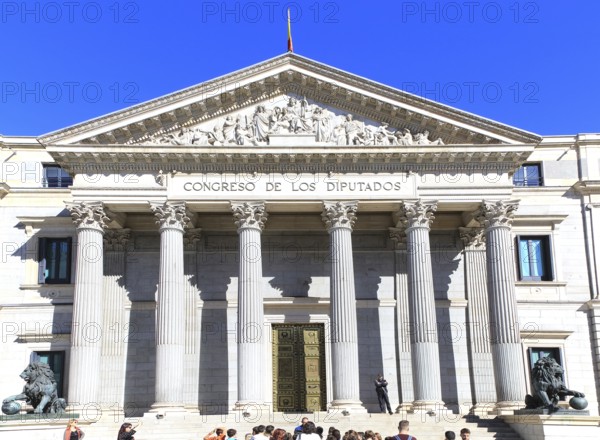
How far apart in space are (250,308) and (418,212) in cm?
892

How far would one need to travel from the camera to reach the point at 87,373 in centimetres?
3366

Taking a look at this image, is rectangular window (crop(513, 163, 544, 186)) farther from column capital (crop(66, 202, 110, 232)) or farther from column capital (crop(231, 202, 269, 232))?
column capital (crop(66, 202, 110, 232))

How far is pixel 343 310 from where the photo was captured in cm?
3444

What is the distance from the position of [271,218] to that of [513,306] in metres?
12.8

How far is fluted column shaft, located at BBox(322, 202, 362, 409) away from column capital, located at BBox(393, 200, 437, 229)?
2375 millimetres

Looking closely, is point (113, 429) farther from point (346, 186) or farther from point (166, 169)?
point (346, 186)

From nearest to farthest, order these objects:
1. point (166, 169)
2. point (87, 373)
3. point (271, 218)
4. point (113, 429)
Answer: point (113, 429)
point (87, 373)
point (166, 169)
point (271, 218)

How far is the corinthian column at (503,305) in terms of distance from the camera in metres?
34.0

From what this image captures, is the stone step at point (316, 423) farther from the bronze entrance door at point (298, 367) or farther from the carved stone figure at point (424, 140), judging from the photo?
the carved stone figure at point (424, 140)

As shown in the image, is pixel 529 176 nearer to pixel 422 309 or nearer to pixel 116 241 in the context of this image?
pixel 422 309

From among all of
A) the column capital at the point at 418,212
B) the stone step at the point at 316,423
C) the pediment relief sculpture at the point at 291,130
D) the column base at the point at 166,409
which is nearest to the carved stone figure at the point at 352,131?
the pediment relief sculpture at the point at 291,130

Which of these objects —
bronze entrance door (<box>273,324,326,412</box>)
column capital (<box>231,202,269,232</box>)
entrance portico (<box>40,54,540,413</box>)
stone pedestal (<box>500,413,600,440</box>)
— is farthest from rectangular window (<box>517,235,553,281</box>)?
column capital (<box>231,202,269,232</box>)

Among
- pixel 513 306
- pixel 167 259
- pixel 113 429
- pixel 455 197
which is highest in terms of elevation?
pixel 455 197

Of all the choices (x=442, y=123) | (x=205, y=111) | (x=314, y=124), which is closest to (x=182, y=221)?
(x=205, y=111)
